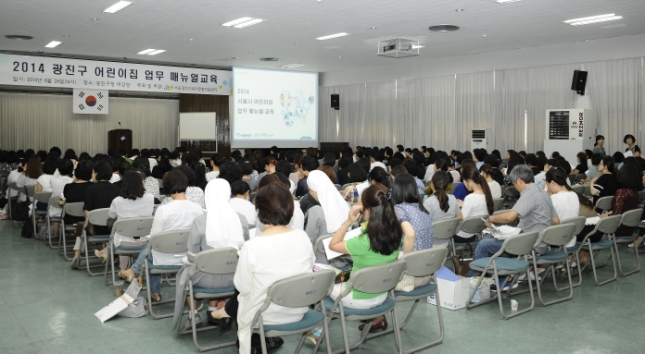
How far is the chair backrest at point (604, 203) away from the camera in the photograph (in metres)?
7.48

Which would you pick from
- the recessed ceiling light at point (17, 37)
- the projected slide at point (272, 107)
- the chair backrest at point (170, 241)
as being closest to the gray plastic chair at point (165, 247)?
the chair backrest at point (170, 241)

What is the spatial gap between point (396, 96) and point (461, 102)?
95.6 inches

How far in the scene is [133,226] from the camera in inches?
219

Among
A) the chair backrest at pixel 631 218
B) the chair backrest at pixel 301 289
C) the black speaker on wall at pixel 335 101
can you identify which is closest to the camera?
the chair backrest at pixel 301 289

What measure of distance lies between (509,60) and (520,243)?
1087cm

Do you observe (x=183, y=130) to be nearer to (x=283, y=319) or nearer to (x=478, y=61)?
(x=478, y=61)

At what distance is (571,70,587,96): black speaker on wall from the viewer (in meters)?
13.0

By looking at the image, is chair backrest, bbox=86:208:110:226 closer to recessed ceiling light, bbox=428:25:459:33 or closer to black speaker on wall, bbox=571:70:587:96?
recessed ceiling light, bbox=428:25:459:33

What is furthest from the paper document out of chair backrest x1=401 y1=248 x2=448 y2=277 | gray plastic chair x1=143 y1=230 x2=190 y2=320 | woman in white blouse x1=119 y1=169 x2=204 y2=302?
woman in white blouse x1=119 y1=169 x2=204 y2=302

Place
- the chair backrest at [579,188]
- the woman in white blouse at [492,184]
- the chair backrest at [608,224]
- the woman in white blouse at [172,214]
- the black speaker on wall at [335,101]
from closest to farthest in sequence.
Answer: the woman in white blouse at [172,214], the chair backrest at [608,224], the woman in white blouse at [492,184], the chair backrest at [579,188], the black speaker on wall at [335,101]

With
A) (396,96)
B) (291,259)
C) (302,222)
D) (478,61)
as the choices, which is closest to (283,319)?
(291,259)

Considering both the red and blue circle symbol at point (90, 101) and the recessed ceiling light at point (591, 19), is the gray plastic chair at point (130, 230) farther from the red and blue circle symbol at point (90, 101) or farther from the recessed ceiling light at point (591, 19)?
the red and blue circle symbol at point (90, 101)

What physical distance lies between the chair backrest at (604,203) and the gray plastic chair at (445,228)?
9.66ft

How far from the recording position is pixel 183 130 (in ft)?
58.0
